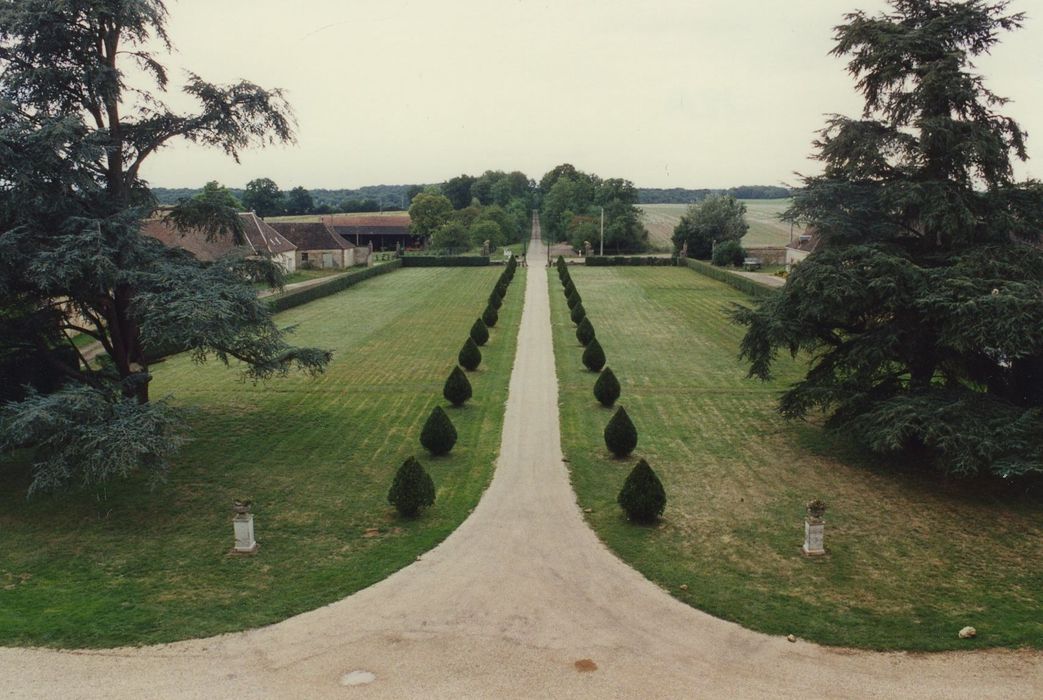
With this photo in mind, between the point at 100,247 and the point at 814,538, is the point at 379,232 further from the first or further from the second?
the point at 814,538


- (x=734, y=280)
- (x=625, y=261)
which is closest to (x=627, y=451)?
(x=734, y=280)

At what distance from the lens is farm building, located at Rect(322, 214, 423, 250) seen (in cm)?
11887

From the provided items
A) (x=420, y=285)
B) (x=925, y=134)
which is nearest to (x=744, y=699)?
(x=925, y=134)

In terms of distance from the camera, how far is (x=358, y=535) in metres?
17.1

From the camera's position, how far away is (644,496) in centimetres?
1736

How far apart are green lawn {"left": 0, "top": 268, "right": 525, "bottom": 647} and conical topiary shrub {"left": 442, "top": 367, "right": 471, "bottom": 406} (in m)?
0.43

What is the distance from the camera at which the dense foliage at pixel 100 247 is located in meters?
17.3

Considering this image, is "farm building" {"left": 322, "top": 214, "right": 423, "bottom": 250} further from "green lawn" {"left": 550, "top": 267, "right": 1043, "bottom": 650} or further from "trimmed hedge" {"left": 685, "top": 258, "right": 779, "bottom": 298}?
"green lawn" {"left": 550, "top": 267, "right": 1043, "bottom": 650}

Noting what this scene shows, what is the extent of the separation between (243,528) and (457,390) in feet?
40.5

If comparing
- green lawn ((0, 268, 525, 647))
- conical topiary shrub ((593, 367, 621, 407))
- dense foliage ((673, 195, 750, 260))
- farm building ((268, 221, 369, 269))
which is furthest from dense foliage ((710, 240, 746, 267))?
conical topiary shrub ((593, 367, 621, 407))

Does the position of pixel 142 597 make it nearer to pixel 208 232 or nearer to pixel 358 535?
pixel 358 535

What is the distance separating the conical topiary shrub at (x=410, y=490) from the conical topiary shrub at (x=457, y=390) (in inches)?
389

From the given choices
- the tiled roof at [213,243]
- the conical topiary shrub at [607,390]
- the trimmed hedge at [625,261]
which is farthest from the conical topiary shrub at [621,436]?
the trimmed hedge at [625,261]

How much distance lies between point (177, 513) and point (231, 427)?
7.36 metres
